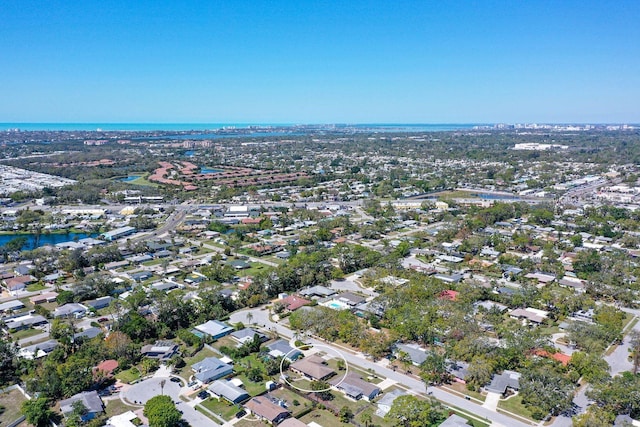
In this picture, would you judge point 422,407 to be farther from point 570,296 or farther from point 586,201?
point 586,201

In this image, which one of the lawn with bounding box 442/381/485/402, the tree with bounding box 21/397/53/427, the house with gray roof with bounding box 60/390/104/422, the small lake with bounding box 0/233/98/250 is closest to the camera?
the tree with bounding box 21/397/53/427


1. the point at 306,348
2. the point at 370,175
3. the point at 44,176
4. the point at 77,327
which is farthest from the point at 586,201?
the point at 44,176

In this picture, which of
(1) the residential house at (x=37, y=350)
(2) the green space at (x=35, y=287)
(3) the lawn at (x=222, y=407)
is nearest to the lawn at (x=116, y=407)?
(3) the lawn at (x=222, y=407)

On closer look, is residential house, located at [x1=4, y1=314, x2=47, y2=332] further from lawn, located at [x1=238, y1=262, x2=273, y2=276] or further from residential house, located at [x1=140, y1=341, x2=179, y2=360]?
lawn, located at [x1=238, y1=262, x2=273, y2=276]

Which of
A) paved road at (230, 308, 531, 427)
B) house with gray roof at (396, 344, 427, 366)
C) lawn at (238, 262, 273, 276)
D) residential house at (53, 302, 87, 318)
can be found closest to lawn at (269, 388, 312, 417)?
paved road at (230, 308, 531, 427)

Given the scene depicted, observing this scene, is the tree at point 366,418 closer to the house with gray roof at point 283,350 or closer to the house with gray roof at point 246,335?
the house with gray roof at point 283,350
